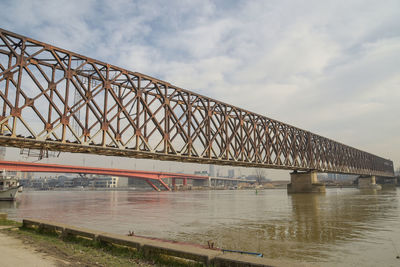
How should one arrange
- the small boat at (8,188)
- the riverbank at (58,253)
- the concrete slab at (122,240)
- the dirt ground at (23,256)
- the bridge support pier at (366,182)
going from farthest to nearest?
the bridge support pier at (366,182) < the small boat at (8,188) < the concrete slab at (122,240) < the riverbank at (58,253) < the dirt ground at (23,256)

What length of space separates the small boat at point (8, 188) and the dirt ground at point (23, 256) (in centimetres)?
5860

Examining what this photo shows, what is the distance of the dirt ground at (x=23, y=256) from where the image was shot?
8.16 meters

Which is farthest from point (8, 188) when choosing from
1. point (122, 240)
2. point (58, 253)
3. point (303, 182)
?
point (303, 182)

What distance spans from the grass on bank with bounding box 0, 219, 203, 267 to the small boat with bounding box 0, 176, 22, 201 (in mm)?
57525

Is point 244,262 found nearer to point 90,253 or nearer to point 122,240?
point 122,240

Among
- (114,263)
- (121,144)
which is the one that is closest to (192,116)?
(121,144)

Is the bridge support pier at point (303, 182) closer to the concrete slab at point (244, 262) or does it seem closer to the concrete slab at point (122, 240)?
the concrete slab at point (122, 240)

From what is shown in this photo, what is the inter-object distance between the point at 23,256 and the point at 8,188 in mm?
63018

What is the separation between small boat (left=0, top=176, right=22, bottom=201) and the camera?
59.3m

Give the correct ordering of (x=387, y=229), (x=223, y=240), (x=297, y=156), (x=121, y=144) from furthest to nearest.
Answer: (x=297, y=156), (x=121, y=144), (x=387, y=229), (x=223, y=240)

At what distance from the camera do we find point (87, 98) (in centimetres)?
3250

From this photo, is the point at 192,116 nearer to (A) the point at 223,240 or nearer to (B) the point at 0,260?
(A) the point at 223,240

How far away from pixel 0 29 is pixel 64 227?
24109 millimetres

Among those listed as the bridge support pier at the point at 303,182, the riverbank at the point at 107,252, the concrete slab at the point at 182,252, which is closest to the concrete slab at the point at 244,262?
the riverbank at the point at 107,252
